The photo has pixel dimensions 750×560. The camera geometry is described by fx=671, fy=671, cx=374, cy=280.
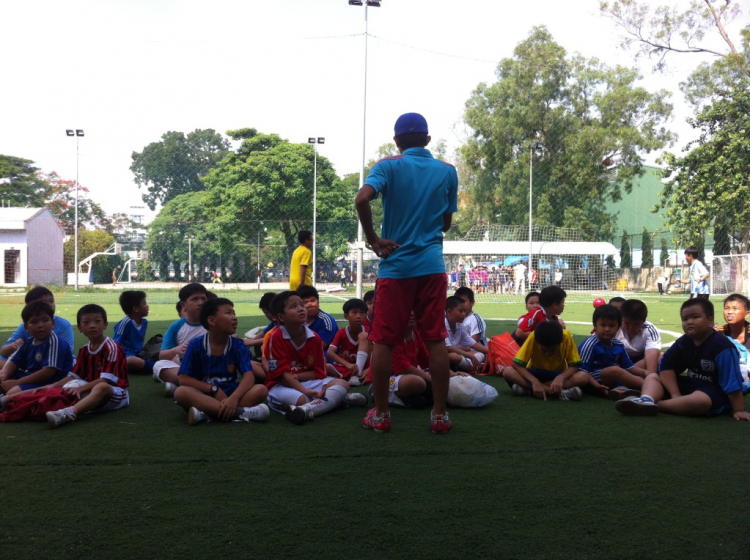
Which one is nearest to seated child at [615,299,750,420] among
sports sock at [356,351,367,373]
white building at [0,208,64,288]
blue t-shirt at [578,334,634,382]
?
blue t-shirt at [578,334,634,382]

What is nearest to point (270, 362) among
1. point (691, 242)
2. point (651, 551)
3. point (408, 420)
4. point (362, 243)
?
point (408, 420)

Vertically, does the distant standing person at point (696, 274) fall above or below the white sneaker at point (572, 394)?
above

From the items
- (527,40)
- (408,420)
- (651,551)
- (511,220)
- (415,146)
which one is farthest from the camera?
(527,40)

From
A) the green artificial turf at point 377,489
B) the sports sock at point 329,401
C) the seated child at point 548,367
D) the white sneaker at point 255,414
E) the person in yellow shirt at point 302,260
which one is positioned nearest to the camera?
the green artificial turf at point 377,489

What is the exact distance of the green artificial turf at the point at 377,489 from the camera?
217 cm

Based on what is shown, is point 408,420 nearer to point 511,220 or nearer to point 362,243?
point 362,243

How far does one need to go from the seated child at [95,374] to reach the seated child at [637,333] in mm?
3799

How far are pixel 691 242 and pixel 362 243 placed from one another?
1333 cm

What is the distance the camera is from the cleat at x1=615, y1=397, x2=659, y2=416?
415 cm

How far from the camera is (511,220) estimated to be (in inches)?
1168

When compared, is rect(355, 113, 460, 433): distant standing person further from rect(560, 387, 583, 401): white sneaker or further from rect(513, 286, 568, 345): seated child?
rect(513, 286, 568, 345): seated child

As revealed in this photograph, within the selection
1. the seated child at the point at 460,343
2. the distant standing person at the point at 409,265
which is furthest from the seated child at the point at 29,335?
the seated child at the point at 460,343

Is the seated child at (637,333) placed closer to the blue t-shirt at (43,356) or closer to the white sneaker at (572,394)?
the white sneaker at (572,394)

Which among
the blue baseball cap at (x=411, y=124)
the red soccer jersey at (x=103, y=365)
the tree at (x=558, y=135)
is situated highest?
the tree at (x=558, y=135)
